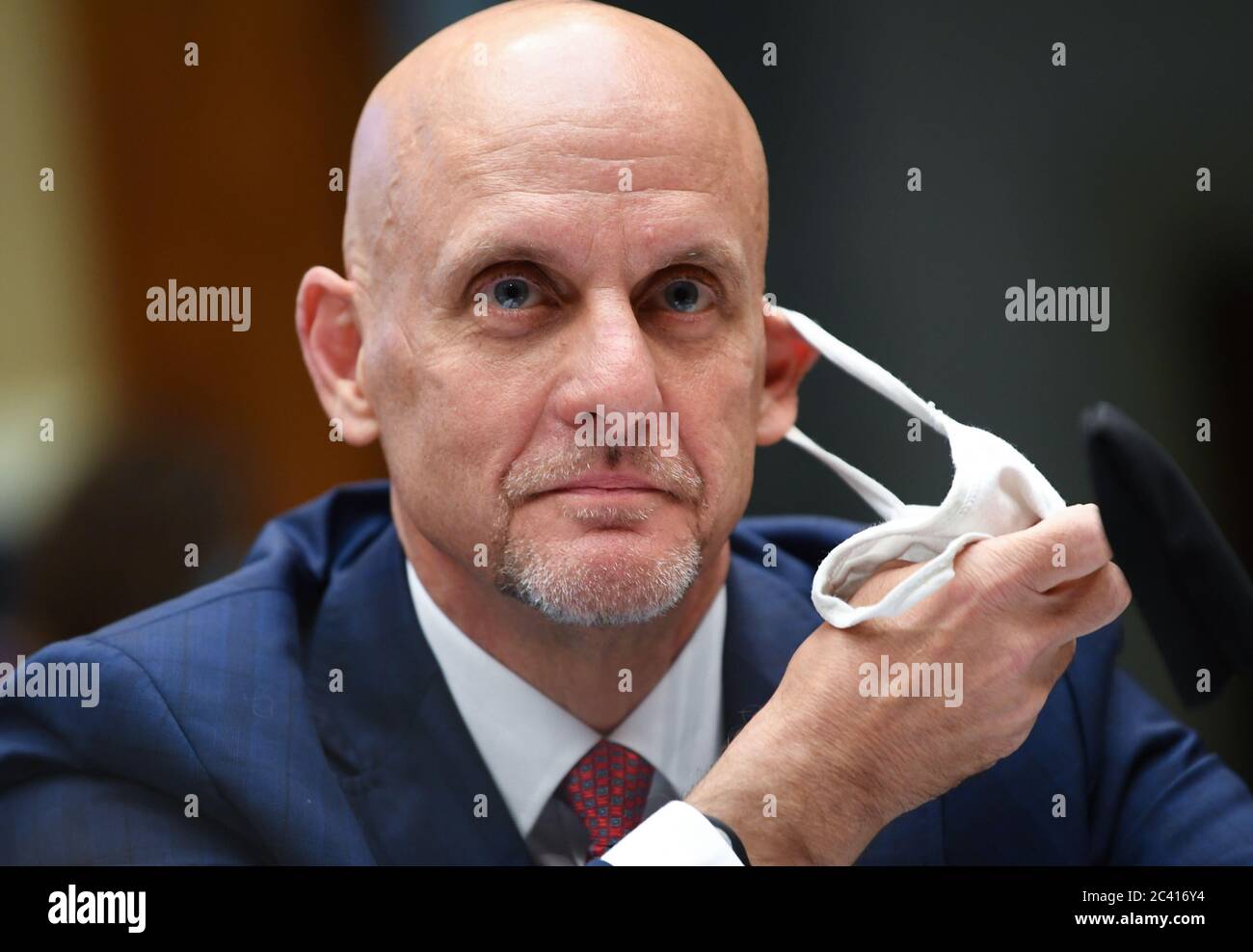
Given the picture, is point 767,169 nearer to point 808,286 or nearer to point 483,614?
point 808,286

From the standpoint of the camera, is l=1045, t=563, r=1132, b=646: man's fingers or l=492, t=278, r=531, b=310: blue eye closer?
l=1045, t=563, r=1132, b=646: man's fingers

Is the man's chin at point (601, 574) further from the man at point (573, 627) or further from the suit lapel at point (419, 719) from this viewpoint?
the suit lapel at point (419, 719)

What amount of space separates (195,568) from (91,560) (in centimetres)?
16

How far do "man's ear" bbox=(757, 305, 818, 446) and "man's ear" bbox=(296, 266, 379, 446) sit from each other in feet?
1.93

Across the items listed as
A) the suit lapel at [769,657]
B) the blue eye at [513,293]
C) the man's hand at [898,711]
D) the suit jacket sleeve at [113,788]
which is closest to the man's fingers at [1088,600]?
the man's hand at [898,711]

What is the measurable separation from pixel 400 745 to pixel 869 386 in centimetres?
84

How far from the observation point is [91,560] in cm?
242

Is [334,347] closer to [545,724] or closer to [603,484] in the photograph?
[603,484]

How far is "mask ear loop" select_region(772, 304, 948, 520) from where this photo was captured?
2.17 m

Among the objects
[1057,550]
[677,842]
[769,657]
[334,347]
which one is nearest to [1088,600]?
[1057,550]

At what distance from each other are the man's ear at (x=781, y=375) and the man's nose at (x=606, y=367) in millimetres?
330

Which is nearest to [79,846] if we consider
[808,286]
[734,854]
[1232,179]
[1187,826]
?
[734,854]

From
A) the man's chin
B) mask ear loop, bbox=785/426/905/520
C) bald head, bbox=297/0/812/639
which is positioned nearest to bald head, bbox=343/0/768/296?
bald head, bbox=297/0/812/639

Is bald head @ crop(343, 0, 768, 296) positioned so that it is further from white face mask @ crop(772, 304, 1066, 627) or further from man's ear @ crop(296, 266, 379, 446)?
white face mask @ crop(772, 304, 1066, 627)
